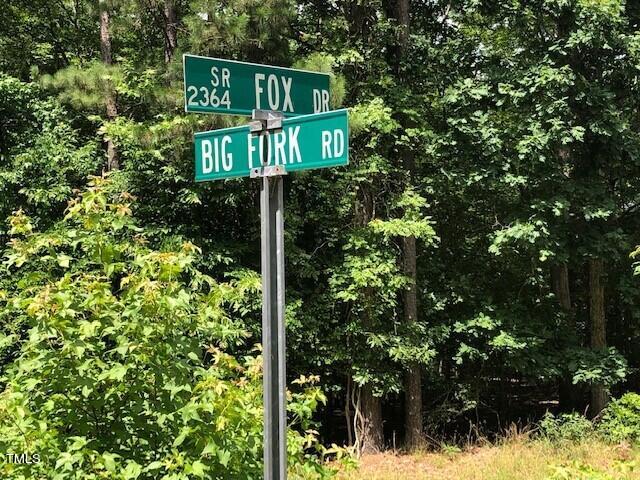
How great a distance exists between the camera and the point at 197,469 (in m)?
2.63

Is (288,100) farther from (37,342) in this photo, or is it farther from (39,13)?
(39,13)

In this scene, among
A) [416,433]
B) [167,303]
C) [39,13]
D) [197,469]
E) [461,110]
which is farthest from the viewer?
[39,13]

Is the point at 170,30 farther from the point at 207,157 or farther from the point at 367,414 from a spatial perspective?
the point at 207,157

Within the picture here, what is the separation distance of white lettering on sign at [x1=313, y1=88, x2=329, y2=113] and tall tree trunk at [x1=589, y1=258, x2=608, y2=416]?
10.8 m

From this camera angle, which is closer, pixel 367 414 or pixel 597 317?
pixel 367 414

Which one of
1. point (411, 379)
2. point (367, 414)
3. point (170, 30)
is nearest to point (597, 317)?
point (411, 379)

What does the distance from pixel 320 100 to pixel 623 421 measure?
9.78 metres

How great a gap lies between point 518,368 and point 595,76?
4.99 metres

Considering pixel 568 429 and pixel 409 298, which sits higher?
pixel 409 298

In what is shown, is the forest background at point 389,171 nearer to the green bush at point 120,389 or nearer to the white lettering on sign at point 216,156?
the green bush at point 120,389

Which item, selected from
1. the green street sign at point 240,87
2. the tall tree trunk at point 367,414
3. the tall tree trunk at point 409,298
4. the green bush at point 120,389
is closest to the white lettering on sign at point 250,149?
the green street sign at point 240,87

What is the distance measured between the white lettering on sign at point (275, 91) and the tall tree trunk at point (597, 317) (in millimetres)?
10949

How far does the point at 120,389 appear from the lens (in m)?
2.85

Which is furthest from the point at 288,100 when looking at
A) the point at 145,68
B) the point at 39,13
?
the point at 39,13
